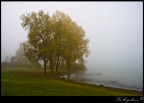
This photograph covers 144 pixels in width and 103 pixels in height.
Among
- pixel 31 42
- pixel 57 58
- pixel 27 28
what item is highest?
pixel 27 28

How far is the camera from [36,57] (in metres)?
45.8

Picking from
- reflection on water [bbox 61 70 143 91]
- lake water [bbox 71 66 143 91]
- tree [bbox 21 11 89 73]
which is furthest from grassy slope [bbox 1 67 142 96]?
tree [bbox 21 11 89 73]

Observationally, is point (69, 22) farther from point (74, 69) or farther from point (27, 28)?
point (74, 69)

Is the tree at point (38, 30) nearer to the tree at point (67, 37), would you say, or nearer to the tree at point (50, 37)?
the tree at point (50, 37)

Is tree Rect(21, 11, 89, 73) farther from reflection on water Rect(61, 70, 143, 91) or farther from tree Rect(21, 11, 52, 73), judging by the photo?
reflection on water Rect(61, 70, 143, 91)

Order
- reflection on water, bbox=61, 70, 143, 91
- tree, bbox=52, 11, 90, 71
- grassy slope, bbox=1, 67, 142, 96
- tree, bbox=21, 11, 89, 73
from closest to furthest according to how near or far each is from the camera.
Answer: grassy slope, bbox=1, 67, 142, 96 < reflection on water, bbox=61, 70, 143, 91 < tree, bbox=21, 11, 89, 73 < tree, bbox=52, 11, 90, 71

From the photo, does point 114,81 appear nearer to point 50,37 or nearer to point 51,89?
point 50,37

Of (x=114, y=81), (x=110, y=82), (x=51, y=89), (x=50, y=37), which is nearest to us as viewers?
(x=51, y=89)

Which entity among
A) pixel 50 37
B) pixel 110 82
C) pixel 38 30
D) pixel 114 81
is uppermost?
pixel 38 30

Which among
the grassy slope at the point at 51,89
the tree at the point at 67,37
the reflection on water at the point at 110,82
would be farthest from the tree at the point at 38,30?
the grassy slope at the point at 51,89

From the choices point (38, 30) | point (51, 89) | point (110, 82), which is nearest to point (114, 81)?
point (110, 82)

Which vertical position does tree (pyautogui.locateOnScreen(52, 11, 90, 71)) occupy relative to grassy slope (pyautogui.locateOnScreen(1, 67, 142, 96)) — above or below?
above
